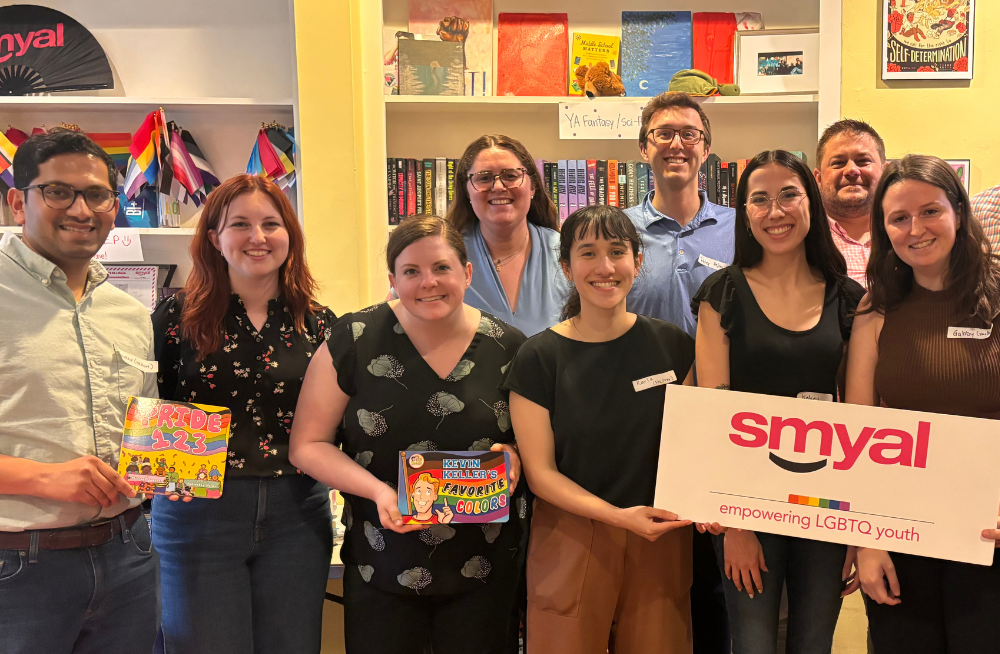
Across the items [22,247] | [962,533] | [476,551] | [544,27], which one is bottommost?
[476,551]

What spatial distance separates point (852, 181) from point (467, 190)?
1416mm

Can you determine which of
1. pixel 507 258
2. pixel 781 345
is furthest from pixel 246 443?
pixel 781 345

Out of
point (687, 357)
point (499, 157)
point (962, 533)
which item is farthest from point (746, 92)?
point (962, 533)

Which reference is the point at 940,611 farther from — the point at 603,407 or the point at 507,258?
the point at 507,258

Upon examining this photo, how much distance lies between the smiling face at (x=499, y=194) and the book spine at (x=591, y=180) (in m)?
1.01

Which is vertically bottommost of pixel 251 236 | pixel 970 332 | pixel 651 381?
pixel 651 381

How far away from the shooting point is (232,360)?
178 cm

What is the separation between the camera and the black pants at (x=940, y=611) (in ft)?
4.79

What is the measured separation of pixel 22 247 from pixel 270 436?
0.72 metres

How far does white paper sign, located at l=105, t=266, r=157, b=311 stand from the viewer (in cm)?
325

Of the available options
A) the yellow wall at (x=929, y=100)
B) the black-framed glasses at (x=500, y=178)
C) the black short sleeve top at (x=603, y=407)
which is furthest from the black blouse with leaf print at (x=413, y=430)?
the yellow wall at (x=929, y=100)

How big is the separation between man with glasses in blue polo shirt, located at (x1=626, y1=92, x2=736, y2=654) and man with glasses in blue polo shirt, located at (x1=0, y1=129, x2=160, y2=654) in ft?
4.98

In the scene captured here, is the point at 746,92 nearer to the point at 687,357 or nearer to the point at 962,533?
the point at 687,357

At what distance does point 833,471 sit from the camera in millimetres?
1555
